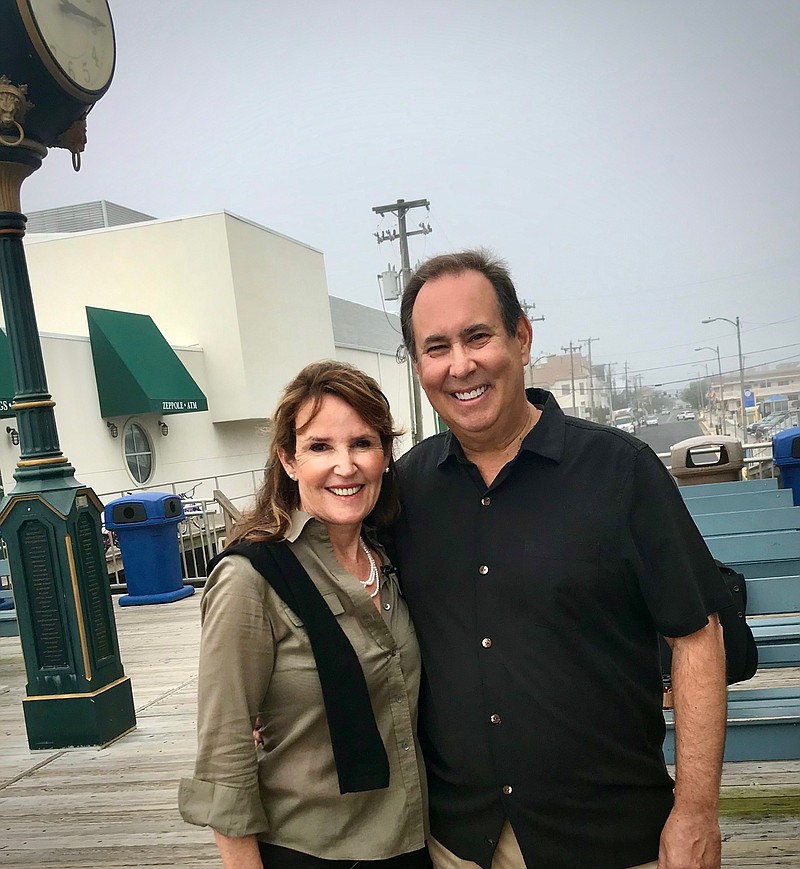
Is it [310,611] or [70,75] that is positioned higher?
[70,75]

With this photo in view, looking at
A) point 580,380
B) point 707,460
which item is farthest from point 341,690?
point 580,380

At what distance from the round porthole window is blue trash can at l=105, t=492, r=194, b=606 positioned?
8042 mm

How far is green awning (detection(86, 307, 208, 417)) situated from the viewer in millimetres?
16094

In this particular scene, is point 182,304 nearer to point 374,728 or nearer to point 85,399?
point 85,399

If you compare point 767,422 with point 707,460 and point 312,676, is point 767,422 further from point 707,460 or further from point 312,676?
point 312,676

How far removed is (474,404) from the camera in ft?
6.20

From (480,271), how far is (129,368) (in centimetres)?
1525

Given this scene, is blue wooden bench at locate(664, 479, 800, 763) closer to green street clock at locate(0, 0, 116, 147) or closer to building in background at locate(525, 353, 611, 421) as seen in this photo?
green street clock at locate(0, 0, 116, 147)

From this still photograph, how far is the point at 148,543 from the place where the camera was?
364 inches

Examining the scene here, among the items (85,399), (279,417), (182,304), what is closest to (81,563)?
(279,417)

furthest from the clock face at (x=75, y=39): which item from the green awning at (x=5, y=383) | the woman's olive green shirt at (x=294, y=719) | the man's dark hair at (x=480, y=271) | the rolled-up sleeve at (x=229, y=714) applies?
the green awning at (x=5, y=383)

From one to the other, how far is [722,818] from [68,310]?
20096 millimetres

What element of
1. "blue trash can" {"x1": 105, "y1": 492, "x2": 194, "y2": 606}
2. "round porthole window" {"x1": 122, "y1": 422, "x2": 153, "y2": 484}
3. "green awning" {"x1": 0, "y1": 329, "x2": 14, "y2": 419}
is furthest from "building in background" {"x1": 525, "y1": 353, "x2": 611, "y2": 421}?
"round porthole window" {"x1": 122, "y1": 422, "x2": 153, "y2": 484}

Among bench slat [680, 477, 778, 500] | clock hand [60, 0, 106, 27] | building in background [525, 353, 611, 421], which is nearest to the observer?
clock hand [60, 0, 106, 27]
